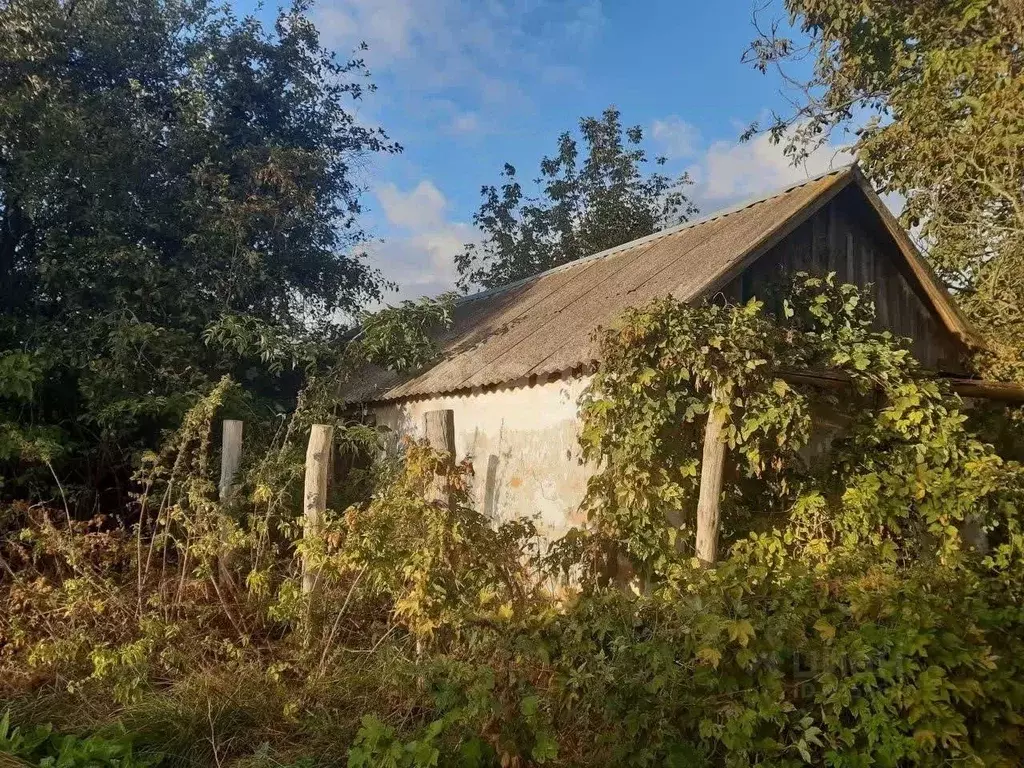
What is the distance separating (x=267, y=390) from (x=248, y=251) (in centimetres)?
187

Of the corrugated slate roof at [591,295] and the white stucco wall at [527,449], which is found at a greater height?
the corrugated slate roof at [591,295]

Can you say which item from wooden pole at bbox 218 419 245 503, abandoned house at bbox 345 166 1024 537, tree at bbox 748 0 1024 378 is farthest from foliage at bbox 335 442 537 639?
tree at bbox 748 0 1024 378

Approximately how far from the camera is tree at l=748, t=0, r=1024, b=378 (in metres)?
7.80

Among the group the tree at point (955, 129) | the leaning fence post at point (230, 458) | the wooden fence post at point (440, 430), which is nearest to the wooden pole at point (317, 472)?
the leaning fence post at point (230, 458)

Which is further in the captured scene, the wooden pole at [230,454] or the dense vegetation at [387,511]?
the wooden pole at [230,454]

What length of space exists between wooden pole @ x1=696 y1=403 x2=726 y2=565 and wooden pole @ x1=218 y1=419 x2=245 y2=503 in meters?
3.80

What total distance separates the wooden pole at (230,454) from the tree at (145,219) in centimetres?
134

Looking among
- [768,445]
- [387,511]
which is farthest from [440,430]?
[768,445]

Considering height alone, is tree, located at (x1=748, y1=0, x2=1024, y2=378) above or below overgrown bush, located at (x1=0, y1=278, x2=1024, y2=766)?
above

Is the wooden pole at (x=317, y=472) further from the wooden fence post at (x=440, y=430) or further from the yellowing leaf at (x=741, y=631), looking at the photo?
the yellowing leaf at (x=741, y=631)

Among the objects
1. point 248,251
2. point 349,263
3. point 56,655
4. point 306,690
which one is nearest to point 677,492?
point 306,690

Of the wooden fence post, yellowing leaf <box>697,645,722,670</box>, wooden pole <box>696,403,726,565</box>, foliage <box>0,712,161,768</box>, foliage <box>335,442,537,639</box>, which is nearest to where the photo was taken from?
yellowing leaf <box>697,645,722,670</box>

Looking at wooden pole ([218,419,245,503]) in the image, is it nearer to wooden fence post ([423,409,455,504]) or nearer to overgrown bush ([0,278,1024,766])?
overgrown bush ([0,278,1024,766])

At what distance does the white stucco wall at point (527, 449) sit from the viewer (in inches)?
245
